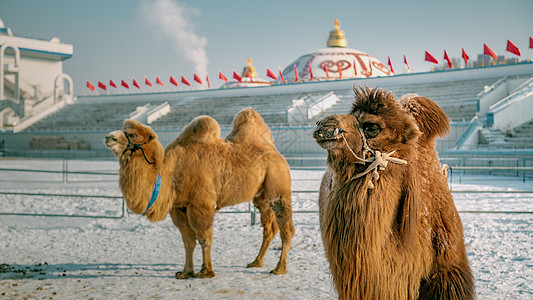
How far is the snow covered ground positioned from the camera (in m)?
4.92

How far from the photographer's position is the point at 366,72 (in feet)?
178

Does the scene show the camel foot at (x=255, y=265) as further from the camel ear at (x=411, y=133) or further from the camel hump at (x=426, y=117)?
the camel ear at (x=411, y=133)

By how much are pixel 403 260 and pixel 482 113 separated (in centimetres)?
2546

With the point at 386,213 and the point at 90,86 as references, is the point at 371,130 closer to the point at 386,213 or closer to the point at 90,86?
the point at 386,213

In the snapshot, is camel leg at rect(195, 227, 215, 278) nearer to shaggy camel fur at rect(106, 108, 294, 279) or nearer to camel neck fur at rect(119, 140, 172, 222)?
shaggy camel fur at rect(106, 108, 294, 279)

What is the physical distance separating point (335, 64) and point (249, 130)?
50.5m

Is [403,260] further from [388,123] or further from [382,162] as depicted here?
[388,123]

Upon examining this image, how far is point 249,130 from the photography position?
620 centimetres

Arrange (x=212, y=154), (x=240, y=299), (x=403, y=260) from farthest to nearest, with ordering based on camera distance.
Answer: (x=212, y=154)
(x=240, y=299)
(x=403, y=260)

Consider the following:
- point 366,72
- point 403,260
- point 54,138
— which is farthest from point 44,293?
point 366,72

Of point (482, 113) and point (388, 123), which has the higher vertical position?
point (482, 113)

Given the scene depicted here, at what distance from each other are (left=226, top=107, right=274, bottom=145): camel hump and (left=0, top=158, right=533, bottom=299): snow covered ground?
5.19 feet

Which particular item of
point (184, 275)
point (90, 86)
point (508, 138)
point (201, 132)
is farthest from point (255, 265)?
point (90, 86)

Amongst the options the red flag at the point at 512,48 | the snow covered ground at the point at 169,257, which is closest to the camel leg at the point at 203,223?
the snow covered ground at the point at 169,257
